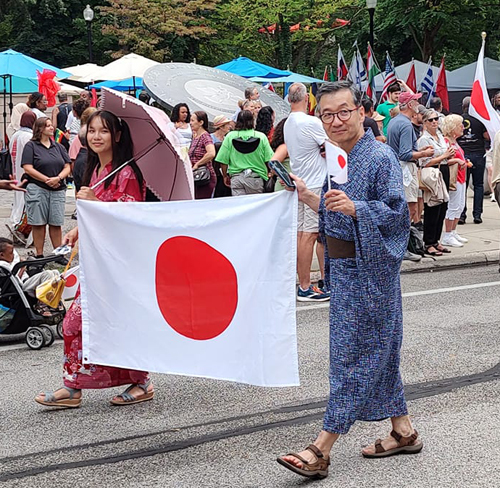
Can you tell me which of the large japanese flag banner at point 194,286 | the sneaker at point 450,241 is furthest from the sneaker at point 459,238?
the large japanese flag banner at point 194,286

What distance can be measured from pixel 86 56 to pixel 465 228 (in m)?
32.8

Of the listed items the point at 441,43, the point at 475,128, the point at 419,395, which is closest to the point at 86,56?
the point at 441,43

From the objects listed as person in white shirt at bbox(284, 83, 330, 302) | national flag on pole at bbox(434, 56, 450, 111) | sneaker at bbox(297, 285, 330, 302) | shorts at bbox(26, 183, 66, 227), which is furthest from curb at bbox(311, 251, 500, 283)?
national flag on pole at bbox(434, 56, 450, 111)

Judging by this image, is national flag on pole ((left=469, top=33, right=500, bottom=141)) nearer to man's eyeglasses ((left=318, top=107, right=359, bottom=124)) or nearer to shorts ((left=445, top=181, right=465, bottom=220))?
shorts ((left=445, top=181, right=465, bottom=220))

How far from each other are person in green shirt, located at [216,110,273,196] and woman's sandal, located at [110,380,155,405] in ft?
15.8

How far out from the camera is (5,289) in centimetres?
731

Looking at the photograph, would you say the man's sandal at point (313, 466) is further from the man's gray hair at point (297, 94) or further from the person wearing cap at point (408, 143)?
the person wearing cap at point (408, 143)

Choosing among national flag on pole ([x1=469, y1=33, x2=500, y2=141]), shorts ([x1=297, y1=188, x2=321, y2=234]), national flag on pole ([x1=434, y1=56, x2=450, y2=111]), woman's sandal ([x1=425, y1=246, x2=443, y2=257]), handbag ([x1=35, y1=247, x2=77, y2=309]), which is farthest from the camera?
national flag on pole ([x1=434, y1=56, x2=450, y2=111])

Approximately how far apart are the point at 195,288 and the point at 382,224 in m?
1.10

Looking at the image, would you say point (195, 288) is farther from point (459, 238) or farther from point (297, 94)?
point (459, 238)

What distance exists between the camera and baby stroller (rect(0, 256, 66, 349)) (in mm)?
Result: 7207

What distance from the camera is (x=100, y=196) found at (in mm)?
5371

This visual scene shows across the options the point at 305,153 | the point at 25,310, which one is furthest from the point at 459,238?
the point at 25,310

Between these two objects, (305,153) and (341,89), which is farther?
(305,153)
